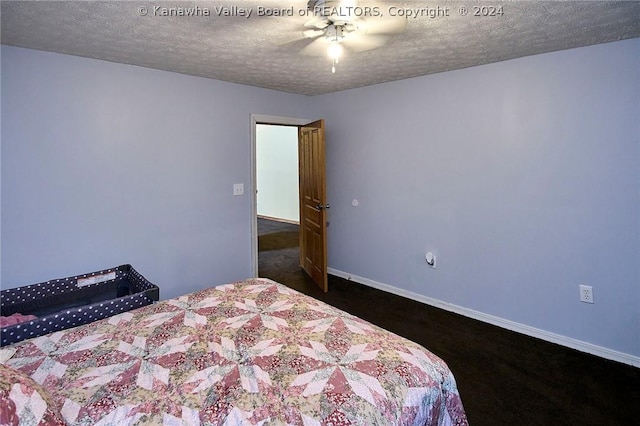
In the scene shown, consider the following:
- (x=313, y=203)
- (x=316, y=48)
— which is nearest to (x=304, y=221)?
(x=313, y=203)

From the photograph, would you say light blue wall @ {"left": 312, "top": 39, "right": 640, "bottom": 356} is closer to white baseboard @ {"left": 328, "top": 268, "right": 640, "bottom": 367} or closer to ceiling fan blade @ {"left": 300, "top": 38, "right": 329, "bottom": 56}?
white baseboard @ {"left": 328, "top": 268, "right": 640, "bottom": 367}

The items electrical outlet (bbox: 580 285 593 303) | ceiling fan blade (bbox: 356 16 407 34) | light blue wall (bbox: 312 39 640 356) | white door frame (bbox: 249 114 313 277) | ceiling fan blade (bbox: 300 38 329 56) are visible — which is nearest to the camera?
ceiling fan blade (bbox: 356 16 407 34)

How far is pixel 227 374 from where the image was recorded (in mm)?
1298

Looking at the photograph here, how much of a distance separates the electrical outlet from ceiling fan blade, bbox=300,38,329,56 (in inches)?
103

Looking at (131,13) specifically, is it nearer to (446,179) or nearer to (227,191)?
(227,191)

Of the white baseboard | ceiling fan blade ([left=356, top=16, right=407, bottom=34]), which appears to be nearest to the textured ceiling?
ceiling fan blade ([left=356, top=16, right=407, bottom=34])

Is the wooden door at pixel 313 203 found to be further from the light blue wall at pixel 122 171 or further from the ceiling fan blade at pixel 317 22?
the ceiling fan blade at pixel 317 22

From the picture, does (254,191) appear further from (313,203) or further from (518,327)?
(518,327)

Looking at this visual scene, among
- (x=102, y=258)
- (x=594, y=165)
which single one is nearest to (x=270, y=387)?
(x=102, y=258)

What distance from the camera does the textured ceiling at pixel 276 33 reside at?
182 centimetres

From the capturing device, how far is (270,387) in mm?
1219

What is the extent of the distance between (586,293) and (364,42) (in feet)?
8.09

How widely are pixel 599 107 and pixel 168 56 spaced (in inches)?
127

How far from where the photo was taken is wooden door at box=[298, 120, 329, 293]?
3.76 m
